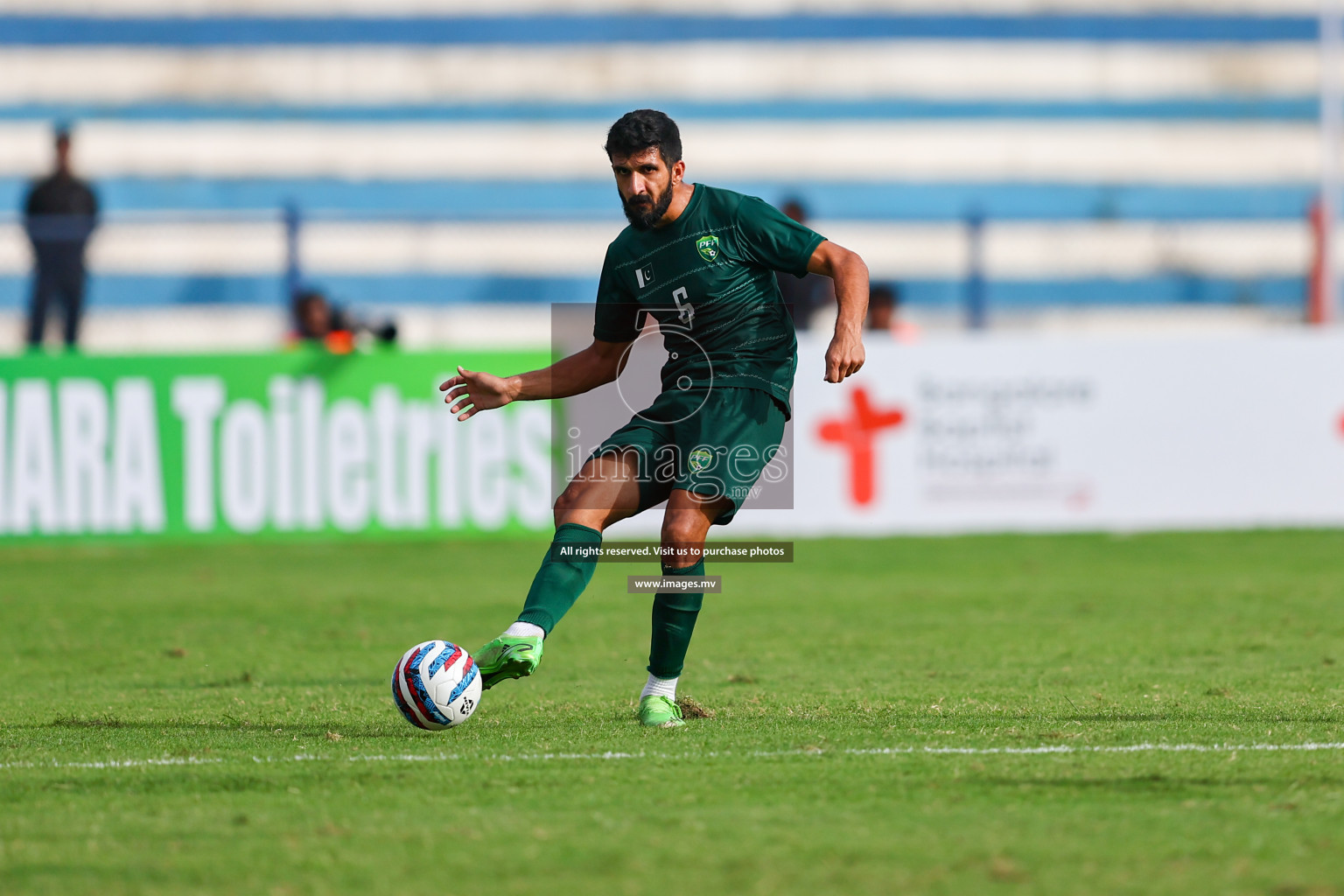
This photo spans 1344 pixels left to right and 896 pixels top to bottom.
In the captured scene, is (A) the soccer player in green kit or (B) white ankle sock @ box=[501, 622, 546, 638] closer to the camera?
(B) white ankle sock @ box=[501, 622, 546, 638]

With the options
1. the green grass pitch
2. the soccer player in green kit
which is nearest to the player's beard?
the soccer player in green kit

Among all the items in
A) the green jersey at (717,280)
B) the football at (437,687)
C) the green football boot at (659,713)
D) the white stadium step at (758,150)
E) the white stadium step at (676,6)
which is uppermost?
the white stadium step at (676,6)

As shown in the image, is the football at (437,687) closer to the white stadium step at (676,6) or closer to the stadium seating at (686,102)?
the stadium seating at (686,102)

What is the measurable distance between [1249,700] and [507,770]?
8.02 feet

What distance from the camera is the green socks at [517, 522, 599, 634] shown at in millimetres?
4996

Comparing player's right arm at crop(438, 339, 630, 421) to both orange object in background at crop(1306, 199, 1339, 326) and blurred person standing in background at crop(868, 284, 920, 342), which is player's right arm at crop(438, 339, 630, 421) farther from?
orange object in background at crop(1306, 199, 1339, 326)

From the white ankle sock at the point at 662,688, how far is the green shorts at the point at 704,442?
50 cm

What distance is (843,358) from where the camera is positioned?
4.84 metres

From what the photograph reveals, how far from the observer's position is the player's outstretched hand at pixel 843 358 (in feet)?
15.9

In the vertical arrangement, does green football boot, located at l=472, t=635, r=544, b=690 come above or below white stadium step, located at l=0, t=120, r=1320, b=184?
below

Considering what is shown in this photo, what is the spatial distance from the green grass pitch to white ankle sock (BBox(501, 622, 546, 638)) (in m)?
0.29

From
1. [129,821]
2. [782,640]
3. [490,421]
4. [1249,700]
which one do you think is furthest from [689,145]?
[129,821]

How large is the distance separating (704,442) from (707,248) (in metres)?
0.58

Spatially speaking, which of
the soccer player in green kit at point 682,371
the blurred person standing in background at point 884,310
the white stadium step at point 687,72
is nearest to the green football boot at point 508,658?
the soccer player in green kit at point 682,371
